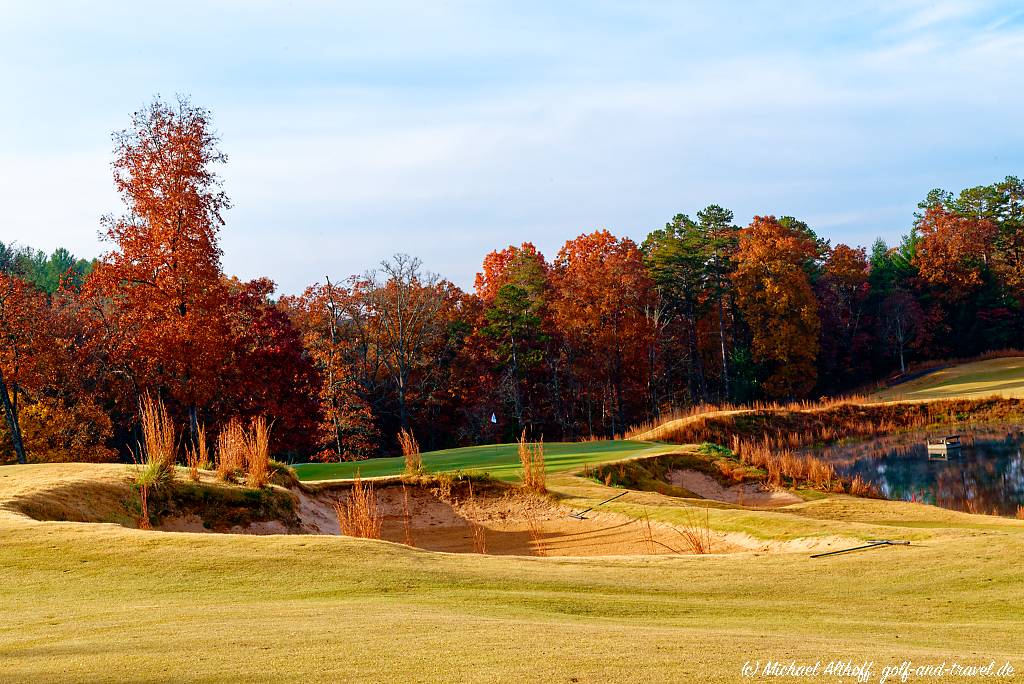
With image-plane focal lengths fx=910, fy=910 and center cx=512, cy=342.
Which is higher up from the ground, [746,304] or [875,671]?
[746,304]

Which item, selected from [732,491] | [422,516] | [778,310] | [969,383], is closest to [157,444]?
[422,516]

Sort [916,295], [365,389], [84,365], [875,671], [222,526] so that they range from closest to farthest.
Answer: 1. [875,671]
2. [222,526]
3. [84,365]
4. [365,389]
5. [916,295]

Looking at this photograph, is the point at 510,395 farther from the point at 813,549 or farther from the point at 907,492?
the point at 813,549

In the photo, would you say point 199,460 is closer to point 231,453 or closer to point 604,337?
point 231,453

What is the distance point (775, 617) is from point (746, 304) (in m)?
55.2

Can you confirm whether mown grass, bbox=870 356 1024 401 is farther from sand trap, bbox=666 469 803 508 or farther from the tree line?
sand trap, bbox=666 469 803 508

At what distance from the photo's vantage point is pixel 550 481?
66.3ft

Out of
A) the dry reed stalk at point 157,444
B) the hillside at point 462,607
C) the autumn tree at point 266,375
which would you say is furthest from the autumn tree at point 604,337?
the hillside at point 462,607

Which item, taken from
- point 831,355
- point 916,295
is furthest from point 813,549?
point 916,295

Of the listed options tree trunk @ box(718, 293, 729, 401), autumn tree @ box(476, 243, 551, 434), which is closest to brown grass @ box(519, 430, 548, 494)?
autumn tree @ box(476, 243, 551, 434)

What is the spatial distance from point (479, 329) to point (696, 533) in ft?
133

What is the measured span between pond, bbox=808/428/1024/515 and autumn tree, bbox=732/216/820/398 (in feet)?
65.5

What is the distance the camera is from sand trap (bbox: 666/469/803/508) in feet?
72.4

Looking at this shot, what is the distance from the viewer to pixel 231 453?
1634 centimetres
